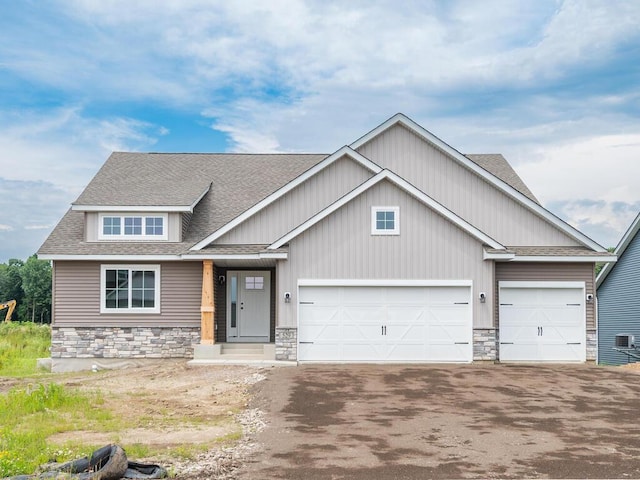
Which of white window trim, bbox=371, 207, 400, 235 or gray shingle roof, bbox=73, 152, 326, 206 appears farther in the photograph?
gray shingle roof, bbox=73, 152, 326, 206

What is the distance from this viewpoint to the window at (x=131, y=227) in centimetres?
2134

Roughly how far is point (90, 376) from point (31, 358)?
315 inches

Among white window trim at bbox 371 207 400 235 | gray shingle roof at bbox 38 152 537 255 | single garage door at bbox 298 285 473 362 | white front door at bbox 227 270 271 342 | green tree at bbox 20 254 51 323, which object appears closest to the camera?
white window trim at bbox 371 207 400 235

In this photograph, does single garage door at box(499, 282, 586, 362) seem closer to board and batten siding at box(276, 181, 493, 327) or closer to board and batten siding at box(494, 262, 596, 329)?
board and batten siding at box(494, 262, 596, 329)

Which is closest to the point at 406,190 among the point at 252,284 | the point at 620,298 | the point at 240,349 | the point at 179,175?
the point at 252,284

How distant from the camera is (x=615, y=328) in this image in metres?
32.0

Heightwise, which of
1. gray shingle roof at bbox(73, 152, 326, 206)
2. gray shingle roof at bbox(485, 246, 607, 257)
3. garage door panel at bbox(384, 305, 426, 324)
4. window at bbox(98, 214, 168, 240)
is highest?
gray shingle roof at bbox(73, 152, 326, 206)

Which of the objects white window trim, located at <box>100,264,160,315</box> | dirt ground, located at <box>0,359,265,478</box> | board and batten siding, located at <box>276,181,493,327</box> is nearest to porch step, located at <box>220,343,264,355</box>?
dirt ground, located at <box>0,359,265,478</box>

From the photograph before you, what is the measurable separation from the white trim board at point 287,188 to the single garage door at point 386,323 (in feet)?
9.79

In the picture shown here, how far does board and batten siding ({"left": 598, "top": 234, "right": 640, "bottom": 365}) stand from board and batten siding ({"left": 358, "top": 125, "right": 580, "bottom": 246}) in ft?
35.6

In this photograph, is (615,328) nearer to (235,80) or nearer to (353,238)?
(353,238)

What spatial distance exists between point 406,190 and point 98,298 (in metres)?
9.82

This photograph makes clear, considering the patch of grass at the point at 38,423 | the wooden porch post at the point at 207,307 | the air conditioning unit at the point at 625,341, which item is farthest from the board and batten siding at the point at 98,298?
the air conditioning unit at the point at 625,341

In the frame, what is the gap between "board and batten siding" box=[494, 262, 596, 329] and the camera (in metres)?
20.5
